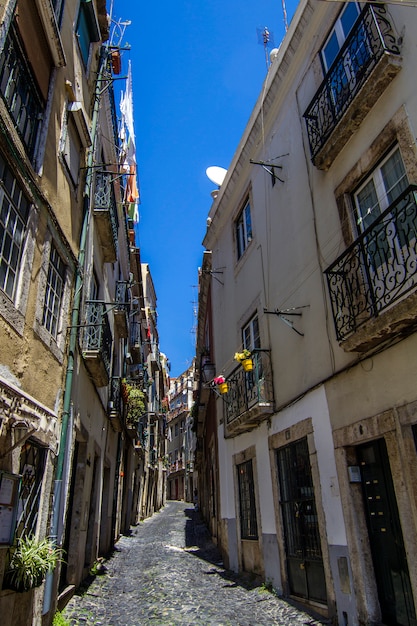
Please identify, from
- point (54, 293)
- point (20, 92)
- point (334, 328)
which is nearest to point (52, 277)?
point (54, 293)

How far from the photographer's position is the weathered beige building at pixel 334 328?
211 inches

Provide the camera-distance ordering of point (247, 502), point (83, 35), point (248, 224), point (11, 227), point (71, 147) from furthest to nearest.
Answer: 1. point (248, 224)
2. point (247, 502)
3. point (83, 35)
4. point (71, 147)
5. point (11, 227)

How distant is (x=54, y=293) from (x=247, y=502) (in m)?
6.53

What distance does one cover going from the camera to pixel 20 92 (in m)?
5.86

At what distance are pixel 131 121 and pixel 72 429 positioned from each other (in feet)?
35.3

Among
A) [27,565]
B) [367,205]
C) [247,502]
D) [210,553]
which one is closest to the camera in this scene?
[27,565]

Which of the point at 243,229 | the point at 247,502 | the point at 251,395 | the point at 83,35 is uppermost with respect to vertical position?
the point at 83,35

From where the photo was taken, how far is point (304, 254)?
806cm

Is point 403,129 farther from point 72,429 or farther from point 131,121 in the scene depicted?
point 131,121

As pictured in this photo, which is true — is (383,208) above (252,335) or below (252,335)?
below

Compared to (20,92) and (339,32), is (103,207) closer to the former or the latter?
(20,92)

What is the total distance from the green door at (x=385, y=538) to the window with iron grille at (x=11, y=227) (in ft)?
16.3

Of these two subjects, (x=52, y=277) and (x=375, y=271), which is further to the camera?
(x=52, y=277)

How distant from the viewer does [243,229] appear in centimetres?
1223
